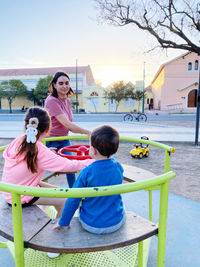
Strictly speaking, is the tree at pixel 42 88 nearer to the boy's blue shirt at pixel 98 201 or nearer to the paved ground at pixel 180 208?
the paved ground at pixel 180 208

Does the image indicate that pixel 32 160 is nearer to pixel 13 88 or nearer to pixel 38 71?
pixel 13 88

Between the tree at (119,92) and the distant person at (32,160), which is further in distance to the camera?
the tree at (119,92)

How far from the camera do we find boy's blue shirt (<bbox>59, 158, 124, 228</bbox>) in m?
1.27

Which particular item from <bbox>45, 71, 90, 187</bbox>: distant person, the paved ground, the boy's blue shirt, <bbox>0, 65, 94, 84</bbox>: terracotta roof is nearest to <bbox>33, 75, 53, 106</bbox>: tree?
<bbox>0, 65, 94, 84</bbox>: terracotta roof

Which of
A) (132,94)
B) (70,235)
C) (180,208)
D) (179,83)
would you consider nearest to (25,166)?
(70,235)

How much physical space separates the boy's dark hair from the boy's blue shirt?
0.06 meters

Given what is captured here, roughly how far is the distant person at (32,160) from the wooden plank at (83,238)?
34 cm

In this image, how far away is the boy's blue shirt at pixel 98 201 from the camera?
1.27m

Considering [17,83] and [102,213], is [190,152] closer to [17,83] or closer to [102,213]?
[102,213]

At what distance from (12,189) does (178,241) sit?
5.87 feet

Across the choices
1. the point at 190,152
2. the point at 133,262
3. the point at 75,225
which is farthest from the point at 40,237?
the point at 190,152

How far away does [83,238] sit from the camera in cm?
128

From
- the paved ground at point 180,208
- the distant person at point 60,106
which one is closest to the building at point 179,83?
the paved ground at point 180,208

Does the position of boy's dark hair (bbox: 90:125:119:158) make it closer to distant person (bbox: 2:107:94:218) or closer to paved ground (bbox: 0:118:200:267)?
distant person (bbox: 2:107:94:218)
